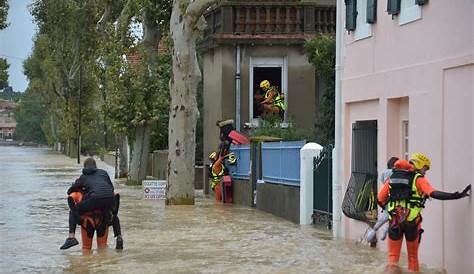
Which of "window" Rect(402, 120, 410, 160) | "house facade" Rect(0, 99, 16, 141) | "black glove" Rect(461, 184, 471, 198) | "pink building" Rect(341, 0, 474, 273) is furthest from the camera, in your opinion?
"house facade" Rect(0, 99, 16, 141)

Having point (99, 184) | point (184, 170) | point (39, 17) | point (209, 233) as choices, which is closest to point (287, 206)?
point (209, 233)

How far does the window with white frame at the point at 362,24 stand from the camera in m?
15.5

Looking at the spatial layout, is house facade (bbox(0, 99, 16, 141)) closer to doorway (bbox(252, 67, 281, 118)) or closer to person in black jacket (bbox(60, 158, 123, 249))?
doorway (bbox(252, 67, 281, 118))

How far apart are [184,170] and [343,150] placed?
8.91m

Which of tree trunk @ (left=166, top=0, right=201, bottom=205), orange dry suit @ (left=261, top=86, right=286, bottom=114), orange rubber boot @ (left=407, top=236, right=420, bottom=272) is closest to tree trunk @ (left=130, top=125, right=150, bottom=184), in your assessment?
orange dry suit @ (left=261, top=86, right=286, bottom=114)

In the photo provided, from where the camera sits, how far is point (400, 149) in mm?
14602

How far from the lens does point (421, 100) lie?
13203 millimetres

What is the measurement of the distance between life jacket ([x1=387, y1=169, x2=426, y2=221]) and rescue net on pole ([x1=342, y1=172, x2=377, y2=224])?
346cm

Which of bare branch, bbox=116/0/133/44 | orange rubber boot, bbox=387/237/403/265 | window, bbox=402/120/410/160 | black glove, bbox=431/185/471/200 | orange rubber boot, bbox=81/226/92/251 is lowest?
orange rubber boot, bbox=81/226/92/251

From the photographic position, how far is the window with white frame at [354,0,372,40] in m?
15.5

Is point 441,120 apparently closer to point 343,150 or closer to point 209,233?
point 343,150

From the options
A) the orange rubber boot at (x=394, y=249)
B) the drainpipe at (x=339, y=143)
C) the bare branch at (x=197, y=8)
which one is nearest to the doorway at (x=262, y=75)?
the bare branch at (x=197, y=8)

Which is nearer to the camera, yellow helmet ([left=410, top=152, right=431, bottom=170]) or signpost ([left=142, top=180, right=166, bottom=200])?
yellow helmet ([left=410, top=152, right=431, bottom=170])

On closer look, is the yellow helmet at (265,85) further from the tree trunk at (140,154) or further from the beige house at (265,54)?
the tree trunk at (140,154)
